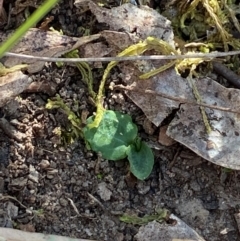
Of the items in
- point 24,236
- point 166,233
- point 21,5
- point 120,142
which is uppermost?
point 21,5

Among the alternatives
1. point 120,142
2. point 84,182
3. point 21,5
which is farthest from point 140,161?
point 21,5

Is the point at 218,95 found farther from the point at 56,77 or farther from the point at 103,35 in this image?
the point at 56,77

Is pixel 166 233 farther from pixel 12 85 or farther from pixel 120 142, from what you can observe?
pixel 12 85

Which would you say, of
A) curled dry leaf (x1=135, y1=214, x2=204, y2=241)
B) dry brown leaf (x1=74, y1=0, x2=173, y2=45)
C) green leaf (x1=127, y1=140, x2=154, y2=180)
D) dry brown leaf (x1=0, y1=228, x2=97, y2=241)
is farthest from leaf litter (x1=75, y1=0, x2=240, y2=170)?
dry brown leaf (x1=0, y1=228, x2=97, y2=241)

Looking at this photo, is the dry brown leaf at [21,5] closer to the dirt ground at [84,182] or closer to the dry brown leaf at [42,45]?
the dry brown leaf at [42,45]

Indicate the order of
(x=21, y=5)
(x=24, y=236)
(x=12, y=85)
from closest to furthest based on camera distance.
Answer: (x=24, y=236) < (x=12, y=85) < (x=21, y=5)

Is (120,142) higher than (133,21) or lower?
lower

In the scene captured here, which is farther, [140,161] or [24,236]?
[140,161]

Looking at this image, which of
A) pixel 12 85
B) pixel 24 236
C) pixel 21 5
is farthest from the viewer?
pixel 21 5
